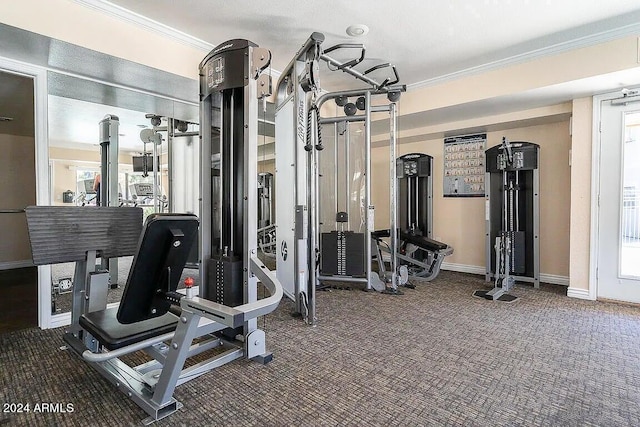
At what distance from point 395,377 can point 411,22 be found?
2.87 m

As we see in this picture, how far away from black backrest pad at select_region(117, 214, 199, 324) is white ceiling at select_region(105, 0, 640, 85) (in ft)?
6.54

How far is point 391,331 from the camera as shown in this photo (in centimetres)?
279

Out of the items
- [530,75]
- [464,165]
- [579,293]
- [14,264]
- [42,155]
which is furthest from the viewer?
[14,264]

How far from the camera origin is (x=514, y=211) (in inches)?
177

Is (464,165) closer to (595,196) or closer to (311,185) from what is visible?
(595,196)

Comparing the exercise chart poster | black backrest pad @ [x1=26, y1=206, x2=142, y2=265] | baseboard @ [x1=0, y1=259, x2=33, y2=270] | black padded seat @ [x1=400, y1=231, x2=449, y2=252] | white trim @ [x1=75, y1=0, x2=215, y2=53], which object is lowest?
baseboard @ [x1=0, y1=259, x2=33, y2=270]

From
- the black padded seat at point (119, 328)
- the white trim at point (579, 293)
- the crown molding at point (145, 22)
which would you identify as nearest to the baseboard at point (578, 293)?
the white trim at point (579, 293)

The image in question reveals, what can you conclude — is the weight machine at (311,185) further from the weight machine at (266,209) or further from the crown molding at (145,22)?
the weight machine at (266,209)

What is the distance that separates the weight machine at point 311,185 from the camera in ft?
9.69

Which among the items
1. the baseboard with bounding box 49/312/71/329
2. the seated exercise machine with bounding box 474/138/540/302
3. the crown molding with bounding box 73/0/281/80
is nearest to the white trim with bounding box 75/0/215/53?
the crown molding with bounding box 73/0/281/80

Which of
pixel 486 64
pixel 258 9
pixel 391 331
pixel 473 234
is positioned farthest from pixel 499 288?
pixel 258 9

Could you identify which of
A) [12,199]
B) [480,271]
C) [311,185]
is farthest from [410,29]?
[12,199]

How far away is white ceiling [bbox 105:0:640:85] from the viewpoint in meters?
2.71

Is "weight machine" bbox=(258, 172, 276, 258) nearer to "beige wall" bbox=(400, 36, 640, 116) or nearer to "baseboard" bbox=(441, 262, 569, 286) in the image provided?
"beige wall" bbox=(400, 36, 640, 116)
